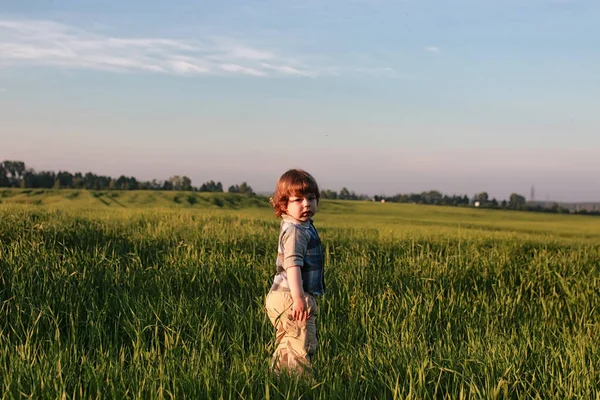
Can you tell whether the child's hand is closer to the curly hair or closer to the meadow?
the meadow

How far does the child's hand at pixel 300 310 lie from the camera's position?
12.4 feet

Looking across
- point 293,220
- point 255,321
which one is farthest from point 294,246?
point 255,321

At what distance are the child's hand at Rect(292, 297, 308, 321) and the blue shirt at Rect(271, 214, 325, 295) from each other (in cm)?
20

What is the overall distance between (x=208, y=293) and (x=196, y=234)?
11.6 ft

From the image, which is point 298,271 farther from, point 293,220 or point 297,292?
point 293,220

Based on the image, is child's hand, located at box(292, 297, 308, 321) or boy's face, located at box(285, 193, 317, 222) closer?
child's hand, located at box(292, 297, 308, 321)

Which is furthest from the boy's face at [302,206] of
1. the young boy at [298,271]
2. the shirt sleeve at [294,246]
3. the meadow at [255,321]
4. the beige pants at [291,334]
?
the meadow at [255,321]

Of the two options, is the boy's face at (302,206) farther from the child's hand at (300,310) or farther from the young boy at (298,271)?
the child's hand at (300,310)

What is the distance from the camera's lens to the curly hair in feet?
13.0

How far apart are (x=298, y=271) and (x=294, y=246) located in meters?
0.19

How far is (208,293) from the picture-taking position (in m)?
6.29

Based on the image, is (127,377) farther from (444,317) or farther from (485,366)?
(444,317)

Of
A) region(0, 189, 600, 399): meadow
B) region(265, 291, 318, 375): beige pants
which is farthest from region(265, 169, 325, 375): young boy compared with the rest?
region(0, 189, 600, 399): meadow

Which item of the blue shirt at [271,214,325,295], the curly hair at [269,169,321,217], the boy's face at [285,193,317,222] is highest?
the curly hair at [269,169,321,217]
